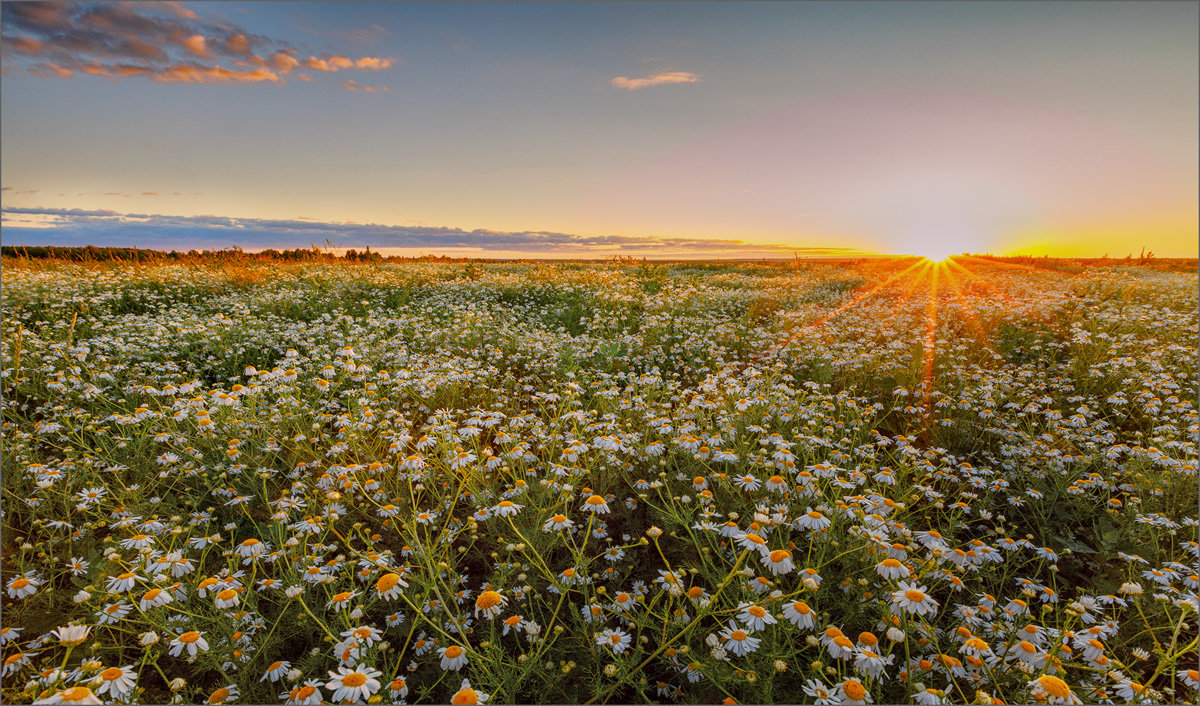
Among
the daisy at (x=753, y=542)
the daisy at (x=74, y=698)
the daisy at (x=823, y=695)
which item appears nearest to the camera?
the daisy at (x=74, y=698)

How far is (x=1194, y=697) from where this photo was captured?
220cm

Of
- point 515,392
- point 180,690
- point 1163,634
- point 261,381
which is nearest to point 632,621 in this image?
point 180,690

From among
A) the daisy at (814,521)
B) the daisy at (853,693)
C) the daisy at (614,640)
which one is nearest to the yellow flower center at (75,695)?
the daisy at (614,640)

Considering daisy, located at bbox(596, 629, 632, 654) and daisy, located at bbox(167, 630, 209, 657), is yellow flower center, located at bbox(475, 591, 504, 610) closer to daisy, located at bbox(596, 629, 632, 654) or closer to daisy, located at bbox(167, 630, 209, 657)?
daisy, located at bbox(596, 629, 632, 654)

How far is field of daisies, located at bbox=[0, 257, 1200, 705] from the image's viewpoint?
208cm

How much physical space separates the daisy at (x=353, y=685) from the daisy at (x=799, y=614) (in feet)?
5.21

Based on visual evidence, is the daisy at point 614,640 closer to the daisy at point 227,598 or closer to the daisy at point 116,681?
the daisy at point 227,598

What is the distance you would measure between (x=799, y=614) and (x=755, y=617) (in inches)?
7.2

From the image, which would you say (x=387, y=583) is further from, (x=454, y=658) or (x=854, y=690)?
(x=854, y=690)

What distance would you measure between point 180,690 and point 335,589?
0.71 m

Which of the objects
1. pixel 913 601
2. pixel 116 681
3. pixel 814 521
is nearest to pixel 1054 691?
pixel 913 601

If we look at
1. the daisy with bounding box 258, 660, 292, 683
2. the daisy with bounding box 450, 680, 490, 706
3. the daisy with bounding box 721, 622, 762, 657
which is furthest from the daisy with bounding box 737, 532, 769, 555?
the daisy with bounding box 258, 660, 292, 683

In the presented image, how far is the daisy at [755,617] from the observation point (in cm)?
192

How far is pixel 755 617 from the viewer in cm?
197
